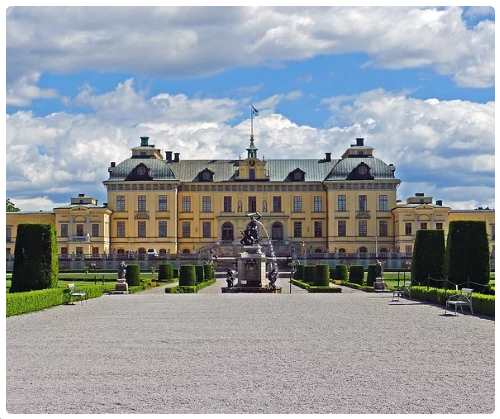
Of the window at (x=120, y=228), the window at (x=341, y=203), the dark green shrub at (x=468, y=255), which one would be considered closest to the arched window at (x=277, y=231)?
the window at (x=341, y=203)

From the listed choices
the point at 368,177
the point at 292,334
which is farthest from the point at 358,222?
the point at 292,334

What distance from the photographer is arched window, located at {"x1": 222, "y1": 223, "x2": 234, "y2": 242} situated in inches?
2331

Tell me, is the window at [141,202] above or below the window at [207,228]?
above

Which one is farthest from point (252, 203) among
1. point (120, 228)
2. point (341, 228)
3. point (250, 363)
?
point (250, 363)

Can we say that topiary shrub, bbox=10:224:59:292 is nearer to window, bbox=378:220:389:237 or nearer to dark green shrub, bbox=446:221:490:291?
dark green shrub, bbox=446:221:490:291

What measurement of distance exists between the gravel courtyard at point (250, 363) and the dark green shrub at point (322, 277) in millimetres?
13245

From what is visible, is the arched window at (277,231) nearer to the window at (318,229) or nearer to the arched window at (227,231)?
the window at (318,229)

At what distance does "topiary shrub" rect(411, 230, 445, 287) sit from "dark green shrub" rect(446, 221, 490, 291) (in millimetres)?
2851

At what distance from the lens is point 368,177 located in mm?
59000

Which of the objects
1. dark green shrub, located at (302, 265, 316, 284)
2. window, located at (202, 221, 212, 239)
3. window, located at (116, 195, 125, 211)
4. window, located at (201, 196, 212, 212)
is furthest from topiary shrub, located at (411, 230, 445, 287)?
window, located at (116, 195, 125, 211)

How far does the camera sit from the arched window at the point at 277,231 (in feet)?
195

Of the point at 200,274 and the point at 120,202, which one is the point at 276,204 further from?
the point at 200,274

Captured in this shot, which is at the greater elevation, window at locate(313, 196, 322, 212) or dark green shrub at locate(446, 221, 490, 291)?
Result: window at locate(313, 196, 322, 212)

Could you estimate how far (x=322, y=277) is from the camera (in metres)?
28.0
